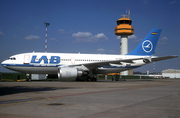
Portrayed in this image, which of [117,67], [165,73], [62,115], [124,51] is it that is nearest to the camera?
[62,115]

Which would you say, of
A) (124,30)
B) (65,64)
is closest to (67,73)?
(65,64)

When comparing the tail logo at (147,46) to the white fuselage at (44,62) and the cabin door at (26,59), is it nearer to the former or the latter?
the white fuselage at (44,62)

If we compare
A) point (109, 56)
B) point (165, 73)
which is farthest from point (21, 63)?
point (165, 73)

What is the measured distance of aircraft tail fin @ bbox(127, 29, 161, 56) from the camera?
3105cm

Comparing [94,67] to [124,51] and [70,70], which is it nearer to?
[70,70]

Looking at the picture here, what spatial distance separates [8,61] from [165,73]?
255ft

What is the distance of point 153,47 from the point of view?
31.4 metres

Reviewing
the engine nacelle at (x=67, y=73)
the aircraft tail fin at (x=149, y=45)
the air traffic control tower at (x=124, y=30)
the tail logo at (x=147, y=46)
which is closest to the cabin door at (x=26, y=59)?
the engine nacelle at (x=67, y=73)

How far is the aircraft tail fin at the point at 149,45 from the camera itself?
31047mm

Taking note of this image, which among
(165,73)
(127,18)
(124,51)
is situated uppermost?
(127,18)

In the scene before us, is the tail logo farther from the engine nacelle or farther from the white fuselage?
the engine nacelle

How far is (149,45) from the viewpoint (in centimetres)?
3111

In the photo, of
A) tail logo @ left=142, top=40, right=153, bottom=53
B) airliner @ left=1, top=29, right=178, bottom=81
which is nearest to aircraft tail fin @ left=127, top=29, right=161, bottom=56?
tail logo @ left=142, top=40, right=153, bottom=53

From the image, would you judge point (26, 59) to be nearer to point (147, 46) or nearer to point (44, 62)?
point (44, 62)
